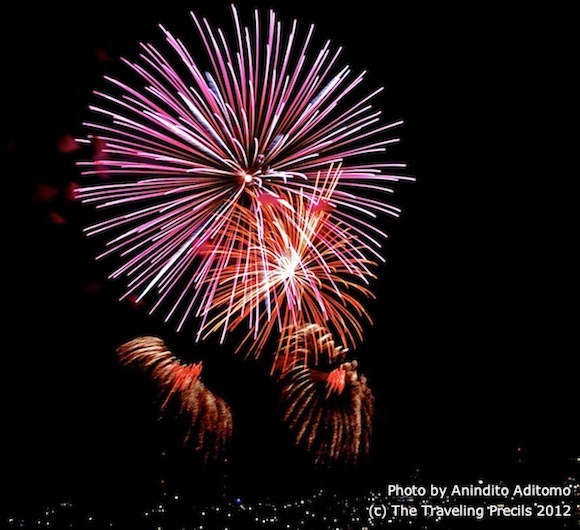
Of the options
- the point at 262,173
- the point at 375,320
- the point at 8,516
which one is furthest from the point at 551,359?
the point at 8,516

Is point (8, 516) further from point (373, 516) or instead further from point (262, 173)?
point (262, 173)

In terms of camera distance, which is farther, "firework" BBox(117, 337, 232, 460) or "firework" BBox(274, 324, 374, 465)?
"firework" BBox(117, 337, 232, 460)

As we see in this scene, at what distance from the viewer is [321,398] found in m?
6.79

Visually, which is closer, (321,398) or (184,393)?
(321,398)

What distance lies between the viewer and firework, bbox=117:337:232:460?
23.2 feet

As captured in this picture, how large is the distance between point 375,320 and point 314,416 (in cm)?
422

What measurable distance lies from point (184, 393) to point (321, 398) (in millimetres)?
2094

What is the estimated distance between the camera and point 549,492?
722cm

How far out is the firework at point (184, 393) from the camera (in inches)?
278

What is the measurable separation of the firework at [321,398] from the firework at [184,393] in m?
1.24

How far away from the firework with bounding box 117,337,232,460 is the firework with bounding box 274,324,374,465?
1243 mm

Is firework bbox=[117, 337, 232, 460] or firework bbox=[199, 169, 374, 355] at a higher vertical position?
firework bbox=[199, 169, 374, 355]

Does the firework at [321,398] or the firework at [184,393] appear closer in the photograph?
the firework at [321,398]

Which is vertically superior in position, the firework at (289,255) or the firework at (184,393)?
the firework at (289,255)
